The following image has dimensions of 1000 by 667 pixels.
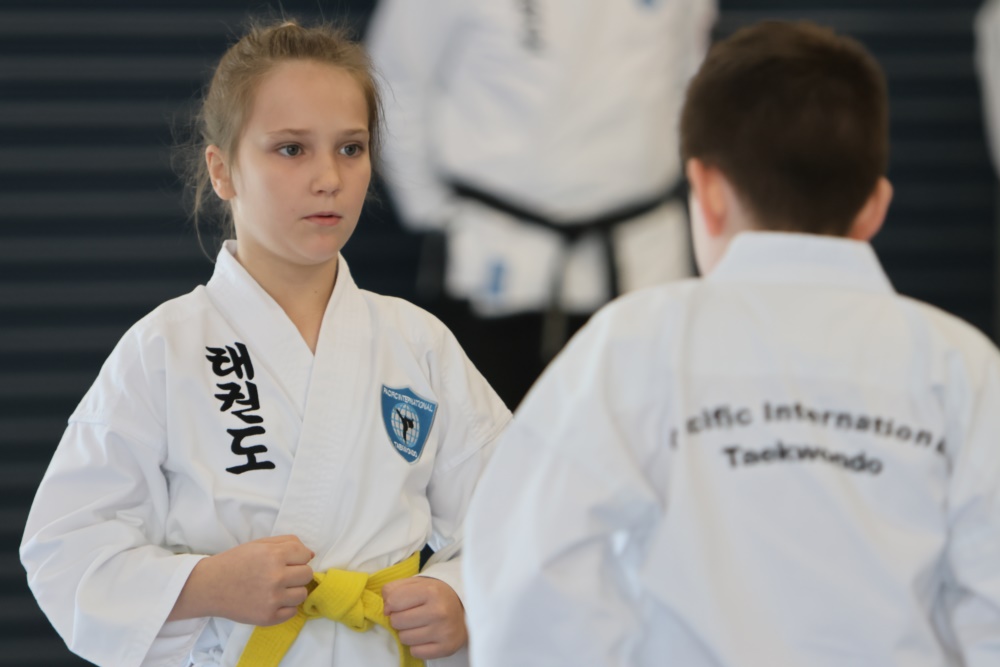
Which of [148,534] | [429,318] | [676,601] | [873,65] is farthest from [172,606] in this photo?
[873,65]

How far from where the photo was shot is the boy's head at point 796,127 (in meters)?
1.33

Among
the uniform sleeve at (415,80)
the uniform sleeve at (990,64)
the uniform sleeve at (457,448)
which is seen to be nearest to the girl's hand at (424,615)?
the uniform sleeve at (457,448)

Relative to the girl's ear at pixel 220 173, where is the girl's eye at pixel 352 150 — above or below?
above

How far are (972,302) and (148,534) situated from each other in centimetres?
275

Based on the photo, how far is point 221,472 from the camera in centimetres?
161

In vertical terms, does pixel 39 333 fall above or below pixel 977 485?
below

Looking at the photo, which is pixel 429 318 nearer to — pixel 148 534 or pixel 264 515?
pixel 264 515

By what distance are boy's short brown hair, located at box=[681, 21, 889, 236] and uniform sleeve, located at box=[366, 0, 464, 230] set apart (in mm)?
1728

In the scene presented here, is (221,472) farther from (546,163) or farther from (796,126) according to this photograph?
(546,163)

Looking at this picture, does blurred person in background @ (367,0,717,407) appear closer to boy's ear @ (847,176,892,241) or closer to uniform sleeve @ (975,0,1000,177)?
uniform sleeve @ (975,0,1000,177)

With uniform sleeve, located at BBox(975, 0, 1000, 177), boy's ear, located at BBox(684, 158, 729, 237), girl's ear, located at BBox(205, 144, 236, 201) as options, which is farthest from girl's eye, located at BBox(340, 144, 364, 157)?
uniform sleeve, located at BBox(975, 0, 1000, 177)

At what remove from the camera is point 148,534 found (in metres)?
1.64

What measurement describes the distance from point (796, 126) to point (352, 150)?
2.23ft

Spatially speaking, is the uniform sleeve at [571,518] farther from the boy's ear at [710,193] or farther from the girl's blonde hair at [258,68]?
the girl's blonde hair at [258,68]
